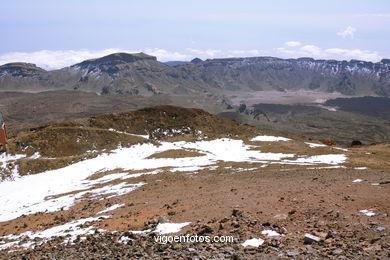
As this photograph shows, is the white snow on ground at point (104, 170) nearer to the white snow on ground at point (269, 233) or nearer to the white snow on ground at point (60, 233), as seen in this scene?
the white snow on ground at point (60, 233)

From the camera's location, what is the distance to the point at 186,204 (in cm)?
1800

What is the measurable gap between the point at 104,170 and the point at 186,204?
23.4 m

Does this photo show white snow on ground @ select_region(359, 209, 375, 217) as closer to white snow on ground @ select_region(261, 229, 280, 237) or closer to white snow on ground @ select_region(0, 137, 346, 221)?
white snow on ground @ select_region(261, 229, 280, 237)

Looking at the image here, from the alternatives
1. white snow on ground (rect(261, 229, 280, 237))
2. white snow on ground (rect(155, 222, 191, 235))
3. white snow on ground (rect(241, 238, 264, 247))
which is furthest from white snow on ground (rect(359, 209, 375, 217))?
white snow on ground (rect(155, 222, 191, 235))

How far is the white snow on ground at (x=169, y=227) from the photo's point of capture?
1323 cm

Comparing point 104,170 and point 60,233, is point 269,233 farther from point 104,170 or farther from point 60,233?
point 104,170

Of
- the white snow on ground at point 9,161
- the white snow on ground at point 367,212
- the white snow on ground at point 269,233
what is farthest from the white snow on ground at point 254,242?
the white snow on ground at point 9,161

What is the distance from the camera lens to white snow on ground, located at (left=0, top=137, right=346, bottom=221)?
2766cm

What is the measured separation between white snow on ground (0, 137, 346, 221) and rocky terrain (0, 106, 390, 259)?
0.16m

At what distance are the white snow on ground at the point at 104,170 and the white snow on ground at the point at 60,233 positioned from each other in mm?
6743

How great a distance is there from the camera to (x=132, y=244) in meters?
12.1

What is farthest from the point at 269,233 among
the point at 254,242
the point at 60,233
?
the point at 60,233

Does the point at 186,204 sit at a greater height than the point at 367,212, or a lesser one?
lesser

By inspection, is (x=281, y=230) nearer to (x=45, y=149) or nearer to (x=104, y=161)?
(x=104, y=161)
